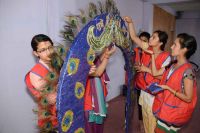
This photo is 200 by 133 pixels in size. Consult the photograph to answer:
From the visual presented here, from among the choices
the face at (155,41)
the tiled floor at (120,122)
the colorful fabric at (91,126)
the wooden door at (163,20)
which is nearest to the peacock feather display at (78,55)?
the colorful fabric at (91,126)

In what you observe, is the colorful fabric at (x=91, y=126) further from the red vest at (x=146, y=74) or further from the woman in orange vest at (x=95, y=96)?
the red vest at (x=146, y=74)

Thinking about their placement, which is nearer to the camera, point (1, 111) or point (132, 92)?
point (1, 111)

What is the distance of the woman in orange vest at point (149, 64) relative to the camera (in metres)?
2.00

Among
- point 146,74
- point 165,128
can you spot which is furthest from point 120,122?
point 165,128

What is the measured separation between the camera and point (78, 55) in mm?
1250

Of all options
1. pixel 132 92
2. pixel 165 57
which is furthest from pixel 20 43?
pixel 165 57

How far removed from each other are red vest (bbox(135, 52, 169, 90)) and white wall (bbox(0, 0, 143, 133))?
962 millimetres

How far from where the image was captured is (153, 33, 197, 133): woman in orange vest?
160 cm

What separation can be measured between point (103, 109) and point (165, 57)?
0.82 m

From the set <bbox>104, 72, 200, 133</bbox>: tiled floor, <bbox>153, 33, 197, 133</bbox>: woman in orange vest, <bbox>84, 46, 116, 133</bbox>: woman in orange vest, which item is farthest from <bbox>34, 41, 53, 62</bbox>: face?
<bbox>104, 72, 200, 133</bbox>: tiled floor

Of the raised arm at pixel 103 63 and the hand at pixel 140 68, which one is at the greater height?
the raised arm at pixel 103 63

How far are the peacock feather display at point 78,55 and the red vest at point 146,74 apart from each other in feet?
2.14

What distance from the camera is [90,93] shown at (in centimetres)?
159

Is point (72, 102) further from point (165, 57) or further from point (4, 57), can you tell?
point (165, 57)
